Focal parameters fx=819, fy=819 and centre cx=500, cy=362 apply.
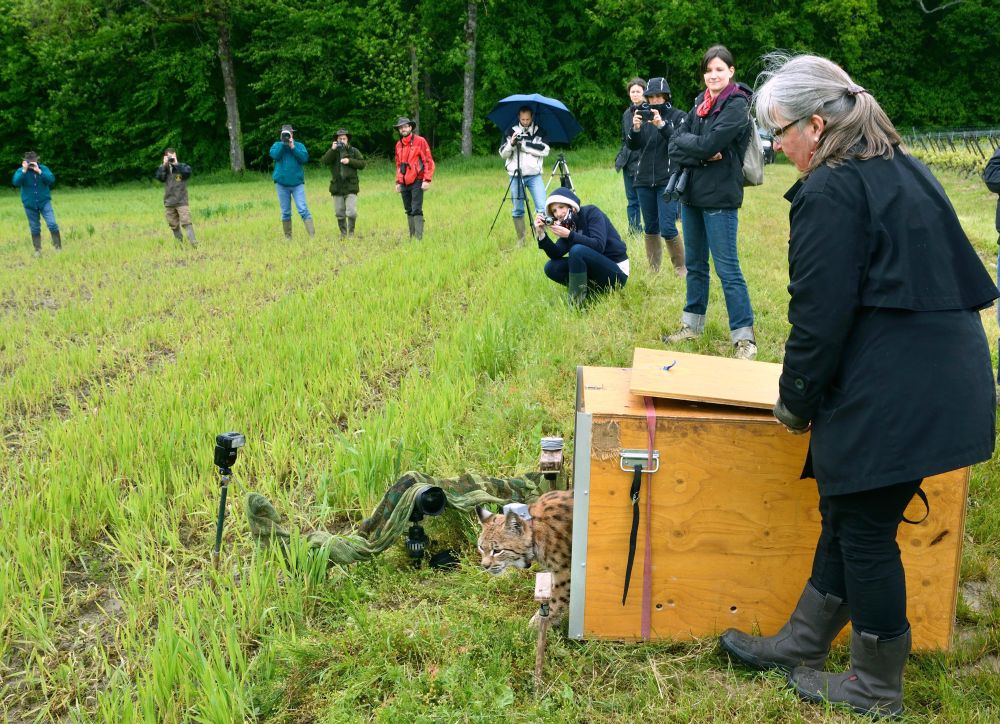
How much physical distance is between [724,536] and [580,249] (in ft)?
14.3

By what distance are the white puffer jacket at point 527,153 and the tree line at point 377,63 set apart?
85.0 feet

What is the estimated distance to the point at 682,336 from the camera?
5625 millimetres

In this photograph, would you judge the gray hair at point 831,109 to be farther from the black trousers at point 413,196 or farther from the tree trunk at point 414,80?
the tree trunk at point 414,80

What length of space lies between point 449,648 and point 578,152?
32494 mm

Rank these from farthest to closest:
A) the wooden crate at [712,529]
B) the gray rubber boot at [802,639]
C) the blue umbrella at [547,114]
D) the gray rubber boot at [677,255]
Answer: the blue umbrella at [547,114]
the gray rubber boot at [677,255]
the wooden crate at [712,529]
the gray rubber boot at [802,639]

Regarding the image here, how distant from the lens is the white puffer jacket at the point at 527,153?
34.6ft

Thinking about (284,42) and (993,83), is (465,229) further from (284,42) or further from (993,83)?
(993,83)

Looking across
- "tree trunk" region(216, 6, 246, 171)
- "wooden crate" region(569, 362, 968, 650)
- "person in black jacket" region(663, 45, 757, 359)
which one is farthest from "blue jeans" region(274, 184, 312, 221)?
"tree trunk" region(216, 6, 246, 171)

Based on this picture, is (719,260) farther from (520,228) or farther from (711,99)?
(520,228)

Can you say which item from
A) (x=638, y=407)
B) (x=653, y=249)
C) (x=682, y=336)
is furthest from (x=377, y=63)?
(x=638, y=407)

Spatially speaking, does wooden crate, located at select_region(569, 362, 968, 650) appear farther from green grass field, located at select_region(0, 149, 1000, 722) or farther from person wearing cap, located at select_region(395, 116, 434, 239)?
person wearing cap, located at select_region(395, 116, 434, 239)

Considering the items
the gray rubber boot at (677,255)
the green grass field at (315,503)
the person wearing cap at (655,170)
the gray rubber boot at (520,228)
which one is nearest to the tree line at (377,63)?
the gray rubber boot at (520,228)

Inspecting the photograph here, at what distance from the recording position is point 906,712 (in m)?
2.53

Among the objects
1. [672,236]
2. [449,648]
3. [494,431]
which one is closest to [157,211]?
[672,236]
